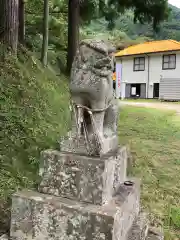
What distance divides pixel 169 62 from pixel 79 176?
2391 centimetres

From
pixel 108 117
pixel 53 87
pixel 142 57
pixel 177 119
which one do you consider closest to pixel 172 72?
pixel 142 57

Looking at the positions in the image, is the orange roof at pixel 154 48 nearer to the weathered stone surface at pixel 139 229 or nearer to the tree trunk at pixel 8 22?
the tree trunk at pixel 8 22

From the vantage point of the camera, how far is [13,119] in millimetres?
4660

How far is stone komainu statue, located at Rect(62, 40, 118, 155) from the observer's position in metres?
2.25

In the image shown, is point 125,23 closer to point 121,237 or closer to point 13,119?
point 13,119

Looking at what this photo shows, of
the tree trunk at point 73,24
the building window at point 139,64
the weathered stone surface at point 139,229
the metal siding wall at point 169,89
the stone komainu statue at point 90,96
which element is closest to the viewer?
the stone komainu statue at point 90,96

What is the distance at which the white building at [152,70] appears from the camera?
2439 centimetres

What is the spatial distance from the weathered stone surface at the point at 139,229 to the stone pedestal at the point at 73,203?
0.10 m

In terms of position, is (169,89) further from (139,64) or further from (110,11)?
(110,11)

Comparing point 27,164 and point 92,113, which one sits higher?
point 92,113

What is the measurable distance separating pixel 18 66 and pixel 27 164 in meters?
2.62

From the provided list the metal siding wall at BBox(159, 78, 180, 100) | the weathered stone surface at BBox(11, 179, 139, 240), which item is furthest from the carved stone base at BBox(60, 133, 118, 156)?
the metal siding wall at BBox(159, 78, 180, 100)

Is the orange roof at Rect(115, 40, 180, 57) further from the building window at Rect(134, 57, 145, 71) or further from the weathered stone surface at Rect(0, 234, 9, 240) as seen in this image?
the weathered stone surface at Rect(0, 234, 9, 240)

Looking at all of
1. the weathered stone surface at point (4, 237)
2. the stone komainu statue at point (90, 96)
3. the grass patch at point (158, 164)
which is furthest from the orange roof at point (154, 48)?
the weathered stone surface at point (4, 237)
